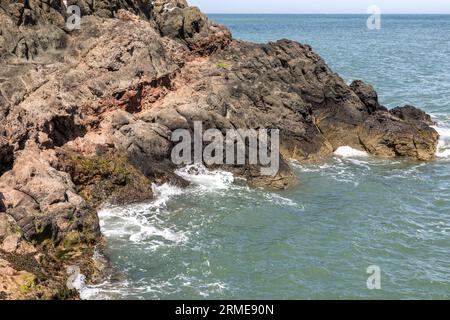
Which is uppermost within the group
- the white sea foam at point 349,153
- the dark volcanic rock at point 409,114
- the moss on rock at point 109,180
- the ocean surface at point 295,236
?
the dark volcanic rock at point 409,114

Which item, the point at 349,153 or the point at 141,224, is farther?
the point at 349,153

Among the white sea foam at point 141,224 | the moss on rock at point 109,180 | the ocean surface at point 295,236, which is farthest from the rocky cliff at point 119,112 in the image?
the ocean surface at point 295,236

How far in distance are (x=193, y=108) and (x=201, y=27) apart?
42.4ft

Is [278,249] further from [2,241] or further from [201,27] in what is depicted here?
[201,27]

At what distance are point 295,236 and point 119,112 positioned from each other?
38.7 ft

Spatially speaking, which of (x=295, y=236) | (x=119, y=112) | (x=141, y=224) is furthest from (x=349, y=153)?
(x=141, y=224)

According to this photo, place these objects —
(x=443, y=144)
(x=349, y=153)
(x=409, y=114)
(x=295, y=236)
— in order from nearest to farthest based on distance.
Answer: (x=295, y=236) < (x=349, y=153) < (x=443, y=144) < (x=409, y=114)

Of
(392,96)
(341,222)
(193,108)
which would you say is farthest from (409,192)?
(392,96)

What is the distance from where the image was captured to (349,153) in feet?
121

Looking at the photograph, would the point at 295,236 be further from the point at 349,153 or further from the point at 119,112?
the point at 349,153

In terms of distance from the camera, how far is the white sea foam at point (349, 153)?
3669 centimetres

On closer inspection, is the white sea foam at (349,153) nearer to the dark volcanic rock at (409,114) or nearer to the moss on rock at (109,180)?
the dark volcanic rock at (409,114)

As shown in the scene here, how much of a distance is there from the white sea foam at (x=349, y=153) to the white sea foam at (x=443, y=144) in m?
5.15

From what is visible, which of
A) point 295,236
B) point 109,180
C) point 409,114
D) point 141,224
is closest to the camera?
point 141,224
